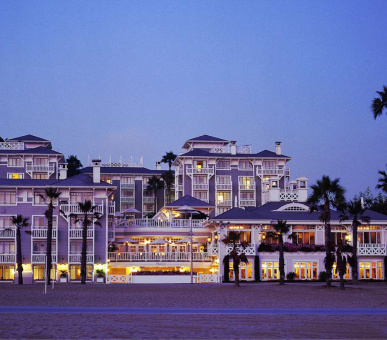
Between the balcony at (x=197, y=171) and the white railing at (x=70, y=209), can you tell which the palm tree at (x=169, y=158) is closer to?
the balcony at (x=197, y=171)

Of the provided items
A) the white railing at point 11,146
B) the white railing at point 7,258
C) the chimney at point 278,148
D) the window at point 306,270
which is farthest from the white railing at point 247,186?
the white railing at point 7,258

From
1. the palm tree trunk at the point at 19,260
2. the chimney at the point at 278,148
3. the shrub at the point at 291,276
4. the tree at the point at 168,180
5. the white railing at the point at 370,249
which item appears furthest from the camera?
the tree at the point at 168,180

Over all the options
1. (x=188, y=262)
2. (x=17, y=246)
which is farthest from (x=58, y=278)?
(x=188, y=262)

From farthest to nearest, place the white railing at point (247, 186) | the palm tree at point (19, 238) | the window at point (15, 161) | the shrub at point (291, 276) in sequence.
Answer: the white railing at point (247, 186), the window at point (15, 161), the shrub at point (291, 276), the palm tree at point (19, 238)

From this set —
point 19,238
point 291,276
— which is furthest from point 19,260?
point 291,276

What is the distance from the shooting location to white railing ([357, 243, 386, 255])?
229ft

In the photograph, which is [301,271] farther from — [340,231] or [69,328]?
[69,328]

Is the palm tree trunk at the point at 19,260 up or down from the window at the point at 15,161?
down

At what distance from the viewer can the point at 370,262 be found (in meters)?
70.2

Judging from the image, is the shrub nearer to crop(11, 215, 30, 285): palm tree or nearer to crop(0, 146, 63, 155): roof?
crop(11, 215, 30, 285): palm tree

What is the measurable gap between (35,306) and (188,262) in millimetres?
38851

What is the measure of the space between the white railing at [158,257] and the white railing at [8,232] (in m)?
10.1

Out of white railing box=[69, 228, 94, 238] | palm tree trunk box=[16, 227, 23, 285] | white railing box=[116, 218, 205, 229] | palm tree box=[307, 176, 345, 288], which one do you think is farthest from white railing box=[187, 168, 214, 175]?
palm tree box=[307, 176, 345, 288]

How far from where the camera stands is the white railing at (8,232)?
7075cm
